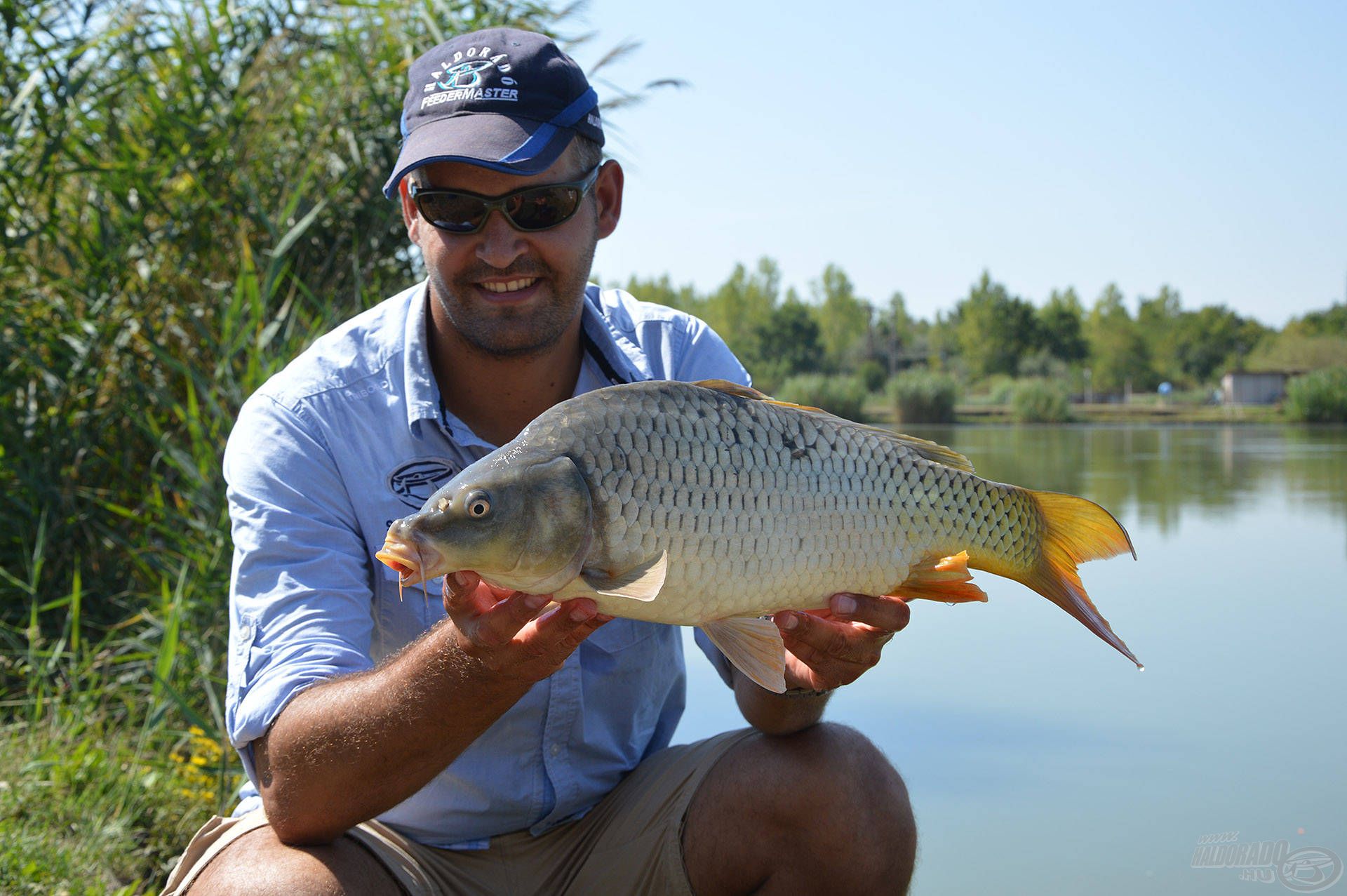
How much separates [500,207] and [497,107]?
0.15 meters

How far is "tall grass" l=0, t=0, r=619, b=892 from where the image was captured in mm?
2742

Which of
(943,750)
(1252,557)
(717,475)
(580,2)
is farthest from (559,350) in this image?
(1252,557)

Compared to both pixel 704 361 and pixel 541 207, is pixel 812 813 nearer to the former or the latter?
pixel 704 361

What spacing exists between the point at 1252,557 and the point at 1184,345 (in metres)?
27.6

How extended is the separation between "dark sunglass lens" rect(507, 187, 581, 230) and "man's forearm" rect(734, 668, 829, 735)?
29.4 inches

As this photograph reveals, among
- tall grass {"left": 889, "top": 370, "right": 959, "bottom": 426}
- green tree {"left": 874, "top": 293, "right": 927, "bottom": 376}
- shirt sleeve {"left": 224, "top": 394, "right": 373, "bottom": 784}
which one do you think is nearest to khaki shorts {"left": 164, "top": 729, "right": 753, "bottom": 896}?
shirt sleeve {"left": 224, "top": 394, "right": 373, "bottom": 784}

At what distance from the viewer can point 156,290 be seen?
3.31 meters

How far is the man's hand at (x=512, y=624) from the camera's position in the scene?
1235 millimetres

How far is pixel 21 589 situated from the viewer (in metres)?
3.15

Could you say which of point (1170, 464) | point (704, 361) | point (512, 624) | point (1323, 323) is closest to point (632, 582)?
point (512, 624)

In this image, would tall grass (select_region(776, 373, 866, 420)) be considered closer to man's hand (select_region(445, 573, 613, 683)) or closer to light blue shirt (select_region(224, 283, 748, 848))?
light blue shirt (select_region(224, 283, 748, 848))

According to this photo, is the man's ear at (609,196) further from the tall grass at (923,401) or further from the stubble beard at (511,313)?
the tall grass at (923,401)

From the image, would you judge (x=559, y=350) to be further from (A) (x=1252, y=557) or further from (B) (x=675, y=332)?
(A) (x=1252, y=557)

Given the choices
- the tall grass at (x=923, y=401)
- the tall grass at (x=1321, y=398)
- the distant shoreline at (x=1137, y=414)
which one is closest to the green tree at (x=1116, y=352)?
the distant shoreline at (x=1137, y=414)
